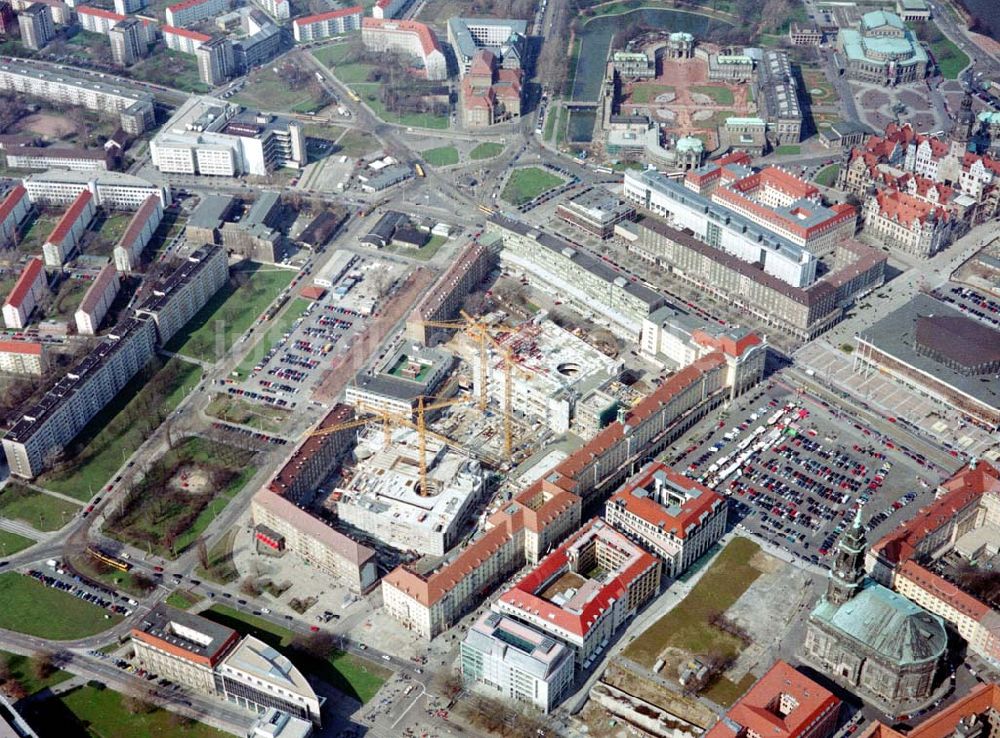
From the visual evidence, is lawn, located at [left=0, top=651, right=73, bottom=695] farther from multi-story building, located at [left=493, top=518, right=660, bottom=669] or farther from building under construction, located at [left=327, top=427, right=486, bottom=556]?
multi-story building, located at [left=493, top=518, right=660, bottom=669]

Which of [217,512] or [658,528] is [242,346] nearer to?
[217,512]

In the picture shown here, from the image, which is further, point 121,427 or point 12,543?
point 121,427

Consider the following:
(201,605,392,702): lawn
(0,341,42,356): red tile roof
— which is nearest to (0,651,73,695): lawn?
(201,605,392,702): lawn

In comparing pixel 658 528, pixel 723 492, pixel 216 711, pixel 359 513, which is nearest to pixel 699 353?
pixel 723 492

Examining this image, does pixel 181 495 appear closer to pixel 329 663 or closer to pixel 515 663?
pixel 329 663

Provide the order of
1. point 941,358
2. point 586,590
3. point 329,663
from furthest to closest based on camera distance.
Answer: point 941,358, point 586,590, point 329,663

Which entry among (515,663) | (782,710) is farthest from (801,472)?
(515,663)
